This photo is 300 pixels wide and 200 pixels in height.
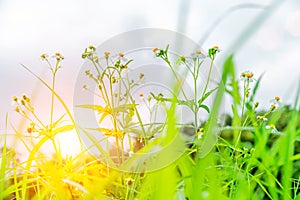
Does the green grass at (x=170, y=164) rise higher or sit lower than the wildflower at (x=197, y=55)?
lower

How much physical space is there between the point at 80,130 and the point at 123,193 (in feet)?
0.67

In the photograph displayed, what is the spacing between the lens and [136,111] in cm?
109

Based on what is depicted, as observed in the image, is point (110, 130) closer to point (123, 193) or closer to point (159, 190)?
point (123, 193)

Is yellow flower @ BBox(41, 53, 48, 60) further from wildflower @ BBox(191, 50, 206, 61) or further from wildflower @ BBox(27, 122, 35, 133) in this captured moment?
wildflower @ BBox(191, 50, 206, 61)

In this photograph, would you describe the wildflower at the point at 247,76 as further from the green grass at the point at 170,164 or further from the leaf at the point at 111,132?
the leaf at the point at 111,132

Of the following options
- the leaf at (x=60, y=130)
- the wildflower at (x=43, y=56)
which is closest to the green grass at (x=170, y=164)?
the leaf at (x=60, y=130)

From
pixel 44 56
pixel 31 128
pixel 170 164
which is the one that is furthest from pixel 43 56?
pixel 170 164

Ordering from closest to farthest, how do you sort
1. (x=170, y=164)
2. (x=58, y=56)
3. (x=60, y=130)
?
(x=170, y=164)
(x=60, y=130)
(x=58, y=56)

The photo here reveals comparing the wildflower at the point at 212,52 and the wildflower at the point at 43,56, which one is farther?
the wildflower at the point at 43,56

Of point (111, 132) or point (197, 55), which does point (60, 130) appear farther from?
point (197, 55)

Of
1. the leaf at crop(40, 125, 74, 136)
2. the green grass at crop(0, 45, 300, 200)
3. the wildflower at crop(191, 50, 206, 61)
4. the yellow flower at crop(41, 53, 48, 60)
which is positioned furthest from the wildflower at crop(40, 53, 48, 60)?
the wildflower at crop(191, 50, 206, 61)

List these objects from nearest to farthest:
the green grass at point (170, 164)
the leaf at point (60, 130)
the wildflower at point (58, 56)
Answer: the green grass at point (170, 164)
the leaf at point (60, 130)
the wildflower at point (58, 56)

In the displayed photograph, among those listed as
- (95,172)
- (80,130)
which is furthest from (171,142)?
(95,172)

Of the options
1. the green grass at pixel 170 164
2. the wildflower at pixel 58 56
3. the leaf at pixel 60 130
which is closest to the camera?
the green grass at pixel 170 164
